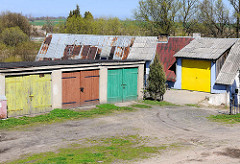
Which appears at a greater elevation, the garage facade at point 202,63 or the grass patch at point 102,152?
the garage facade at point 202,63

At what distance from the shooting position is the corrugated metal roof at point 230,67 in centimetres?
2616

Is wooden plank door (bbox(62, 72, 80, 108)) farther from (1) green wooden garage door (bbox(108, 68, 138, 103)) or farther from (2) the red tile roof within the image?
(2) the red tile roof

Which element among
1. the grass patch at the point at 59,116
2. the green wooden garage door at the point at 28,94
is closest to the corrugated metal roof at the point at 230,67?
the grass patch at the point at 59,116

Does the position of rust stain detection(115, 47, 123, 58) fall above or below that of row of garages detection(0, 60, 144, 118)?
above

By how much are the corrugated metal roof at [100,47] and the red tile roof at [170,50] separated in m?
1.68

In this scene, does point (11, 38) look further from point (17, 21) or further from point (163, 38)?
point (163, 38)

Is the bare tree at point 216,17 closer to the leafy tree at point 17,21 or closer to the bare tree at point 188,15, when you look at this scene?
the bare tree at point 188,15

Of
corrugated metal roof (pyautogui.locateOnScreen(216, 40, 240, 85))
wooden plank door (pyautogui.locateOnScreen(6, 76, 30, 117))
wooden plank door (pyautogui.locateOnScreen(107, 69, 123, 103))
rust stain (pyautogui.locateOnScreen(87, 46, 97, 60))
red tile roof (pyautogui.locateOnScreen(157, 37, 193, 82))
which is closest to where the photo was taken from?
wooden plank door (pyautogui.locateOnScreen(6, 76, 30, 117))

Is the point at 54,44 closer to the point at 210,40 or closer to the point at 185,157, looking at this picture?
the point at 210,40

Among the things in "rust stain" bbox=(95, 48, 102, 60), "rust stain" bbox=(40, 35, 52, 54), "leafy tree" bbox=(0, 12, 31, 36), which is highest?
"leafy tree" bbox=(0, 12, 31, 36)

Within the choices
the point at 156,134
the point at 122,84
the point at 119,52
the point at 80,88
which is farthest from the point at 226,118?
the point at 119,52

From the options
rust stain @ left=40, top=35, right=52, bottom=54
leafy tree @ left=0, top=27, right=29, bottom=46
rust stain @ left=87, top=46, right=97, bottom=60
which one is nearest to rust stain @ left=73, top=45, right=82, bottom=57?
rust stain @ left=87, top=46, right=97, bottom=60

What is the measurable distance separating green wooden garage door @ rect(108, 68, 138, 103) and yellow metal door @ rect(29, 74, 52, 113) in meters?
4.04

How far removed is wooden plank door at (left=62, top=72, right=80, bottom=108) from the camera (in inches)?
744
